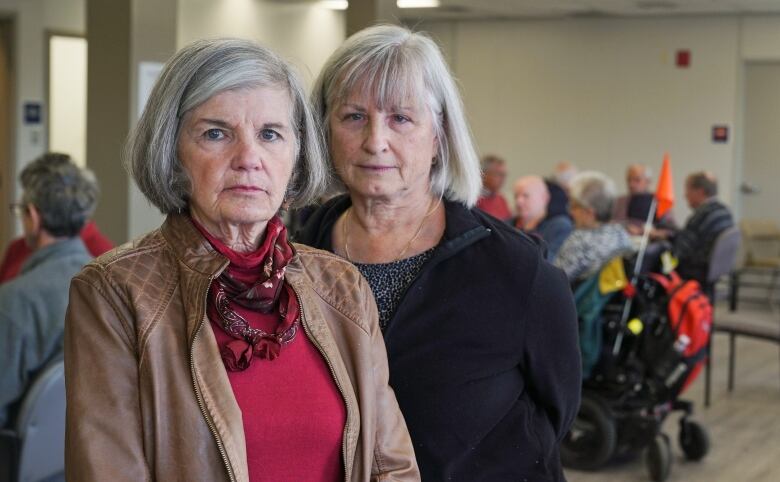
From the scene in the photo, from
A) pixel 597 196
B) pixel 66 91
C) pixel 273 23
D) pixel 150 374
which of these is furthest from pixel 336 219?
pixel 66 91

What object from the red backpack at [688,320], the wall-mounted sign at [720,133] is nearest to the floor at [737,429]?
the red backpack at [688,320]

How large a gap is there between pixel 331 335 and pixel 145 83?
4.82 m

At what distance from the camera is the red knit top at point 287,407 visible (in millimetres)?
1356

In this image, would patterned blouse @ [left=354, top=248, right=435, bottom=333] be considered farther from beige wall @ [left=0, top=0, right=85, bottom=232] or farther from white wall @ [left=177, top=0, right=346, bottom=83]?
beige wall @ [left=0, top=0, right=85, bottom=232]

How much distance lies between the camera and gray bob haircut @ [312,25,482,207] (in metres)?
1.81

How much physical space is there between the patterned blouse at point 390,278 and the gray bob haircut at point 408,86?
0.15 m

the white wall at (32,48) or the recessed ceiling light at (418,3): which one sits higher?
the recessed ceiling light at (418,3)

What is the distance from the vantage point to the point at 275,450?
4.48 ft

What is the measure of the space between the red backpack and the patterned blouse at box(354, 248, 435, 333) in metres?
3.74

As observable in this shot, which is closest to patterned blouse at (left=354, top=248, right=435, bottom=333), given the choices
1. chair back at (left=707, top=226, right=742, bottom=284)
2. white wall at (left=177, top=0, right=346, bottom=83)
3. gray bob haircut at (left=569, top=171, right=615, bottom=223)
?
gray bob haircut at (left=569, top=171, right=615, bottom=223)

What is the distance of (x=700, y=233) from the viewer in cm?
832

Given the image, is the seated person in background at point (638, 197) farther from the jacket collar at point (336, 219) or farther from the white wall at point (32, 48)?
the jacket collar at point (336, 219)

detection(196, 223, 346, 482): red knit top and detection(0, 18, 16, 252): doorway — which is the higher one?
detection(0, 18, 16, 252): doorway

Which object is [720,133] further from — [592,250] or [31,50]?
[592,250]
